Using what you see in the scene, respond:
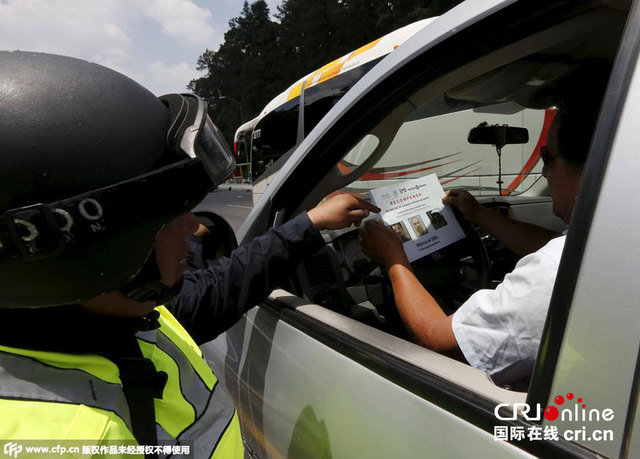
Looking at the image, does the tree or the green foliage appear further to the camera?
the tree

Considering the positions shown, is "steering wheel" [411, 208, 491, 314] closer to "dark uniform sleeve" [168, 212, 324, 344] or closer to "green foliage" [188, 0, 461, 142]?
"dark uniform sleeve" [168, 212, 324, 344]

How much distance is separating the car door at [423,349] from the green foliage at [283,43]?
87.1 ft

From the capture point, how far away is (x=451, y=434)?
82cm

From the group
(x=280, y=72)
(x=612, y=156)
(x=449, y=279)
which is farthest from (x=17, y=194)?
(x=280, y=72)

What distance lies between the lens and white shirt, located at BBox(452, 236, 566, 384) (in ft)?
3.17

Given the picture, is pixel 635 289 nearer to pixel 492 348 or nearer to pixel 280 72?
pixel 492 348

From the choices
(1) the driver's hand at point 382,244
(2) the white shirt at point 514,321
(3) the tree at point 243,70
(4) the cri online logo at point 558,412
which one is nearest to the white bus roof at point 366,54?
(1) the driver's hand at point 382,244

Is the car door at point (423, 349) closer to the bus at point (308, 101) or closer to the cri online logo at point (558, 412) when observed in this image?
the cri online logo at point (558, 412)

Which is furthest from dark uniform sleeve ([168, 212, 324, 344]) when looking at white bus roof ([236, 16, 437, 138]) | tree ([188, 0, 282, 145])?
tree ([188, 0, 282, 145])

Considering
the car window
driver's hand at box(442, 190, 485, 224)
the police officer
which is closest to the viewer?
the police officer

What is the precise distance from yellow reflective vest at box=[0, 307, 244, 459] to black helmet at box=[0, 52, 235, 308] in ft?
0.43

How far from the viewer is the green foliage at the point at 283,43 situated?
3197 cm

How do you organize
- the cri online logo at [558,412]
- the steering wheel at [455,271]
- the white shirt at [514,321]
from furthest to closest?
the steering wheel at [455,271], the white shirt at [514,321], the cri online logo at [558,412]

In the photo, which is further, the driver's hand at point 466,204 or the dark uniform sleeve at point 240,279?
the driver's hand at point 466,204
